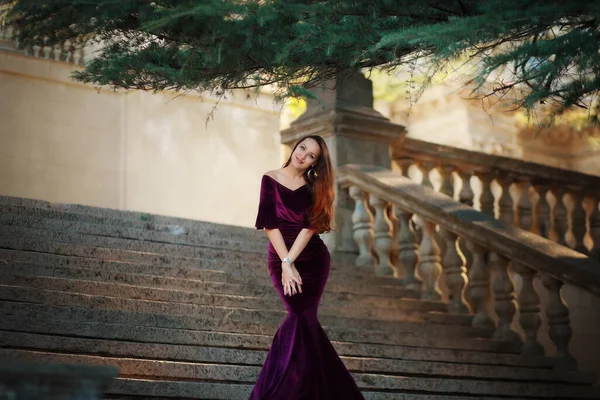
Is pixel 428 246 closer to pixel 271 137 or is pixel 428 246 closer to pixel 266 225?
pixel 266 225

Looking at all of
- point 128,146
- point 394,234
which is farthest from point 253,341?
point 128,146

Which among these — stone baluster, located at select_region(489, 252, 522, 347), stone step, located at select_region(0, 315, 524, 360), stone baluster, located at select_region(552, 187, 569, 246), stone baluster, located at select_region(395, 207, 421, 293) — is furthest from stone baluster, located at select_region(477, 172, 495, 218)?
stone step, located at select_region(0, 315, 524, 360)

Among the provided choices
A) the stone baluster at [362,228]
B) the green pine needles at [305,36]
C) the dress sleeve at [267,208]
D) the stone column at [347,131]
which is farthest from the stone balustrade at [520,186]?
the green pine needles at [305,36]

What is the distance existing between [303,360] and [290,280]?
1.55ft

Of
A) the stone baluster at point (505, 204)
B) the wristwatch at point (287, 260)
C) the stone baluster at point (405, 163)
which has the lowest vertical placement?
the wristwatch at point (287, 260)

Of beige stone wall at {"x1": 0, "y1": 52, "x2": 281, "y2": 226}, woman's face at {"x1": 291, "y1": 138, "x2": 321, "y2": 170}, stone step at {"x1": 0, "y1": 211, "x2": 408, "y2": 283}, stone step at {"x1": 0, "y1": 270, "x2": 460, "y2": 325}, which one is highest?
beige stone wall at {"x1": 0, "y1": 52, "x2": 281, "y2": 226}

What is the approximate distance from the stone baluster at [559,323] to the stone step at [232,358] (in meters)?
0.16

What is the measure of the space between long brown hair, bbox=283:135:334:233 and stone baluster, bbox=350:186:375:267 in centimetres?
375

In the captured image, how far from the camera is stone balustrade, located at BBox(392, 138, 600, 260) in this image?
427 inches

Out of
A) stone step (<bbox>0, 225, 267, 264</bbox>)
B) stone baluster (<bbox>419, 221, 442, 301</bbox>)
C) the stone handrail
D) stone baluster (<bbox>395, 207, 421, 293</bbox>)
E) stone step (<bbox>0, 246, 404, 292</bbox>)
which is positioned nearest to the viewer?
stone step (<bbox>0, 246, 404, 292</bbox>)

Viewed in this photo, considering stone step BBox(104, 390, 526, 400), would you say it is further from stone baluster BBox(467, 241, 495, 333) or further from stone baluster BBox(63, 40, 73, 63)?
stone baluster BBox(63, 40, 73, 63)

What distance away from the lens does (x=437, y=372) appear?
775cm

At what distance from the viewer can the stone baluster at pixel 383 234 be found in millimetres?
9945

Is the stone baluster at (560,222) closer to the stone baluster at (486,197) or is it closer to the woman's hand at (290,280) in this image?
the stone baluster at (486,197)
